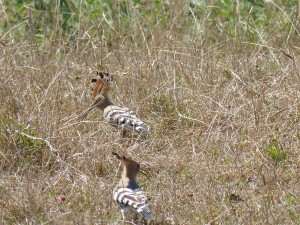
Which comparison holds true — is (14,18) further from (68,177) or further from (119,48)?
(68,177)

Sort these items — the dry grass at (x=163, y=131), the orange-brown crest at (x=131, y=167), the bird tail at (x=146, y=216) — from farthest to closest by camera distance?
the orange-brown crest at (x=131, y=167), the dry grass at (x=163, y=131), the bird tail at (x=146, y=216)

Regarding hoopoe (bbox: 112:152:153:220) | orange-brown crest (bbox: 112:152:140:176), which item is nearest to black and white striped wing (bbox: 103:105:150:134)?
hoopoe (bbox: 112:152:153:220)

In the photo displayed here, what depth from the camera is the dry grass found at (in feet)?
18.7

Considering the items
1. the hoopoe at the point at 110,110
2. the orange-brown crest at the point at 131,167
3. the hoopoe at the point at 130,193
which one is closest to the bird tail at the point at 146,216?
the hoopoe at the point at 130,193

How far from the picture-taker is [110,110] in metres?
7.34

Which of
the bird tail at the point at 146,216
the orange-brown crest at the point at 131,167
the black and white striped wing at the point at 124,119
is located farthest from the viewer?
the black and white striped wing at the point at 124,119

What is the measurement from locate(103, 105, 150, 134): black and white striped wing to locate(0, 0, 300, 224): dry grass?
0.09 metres

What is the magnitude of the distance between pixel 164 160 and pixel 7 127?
3.76 feet

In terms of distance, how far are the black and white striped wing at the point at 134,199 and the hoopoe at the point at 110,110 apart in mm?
1314

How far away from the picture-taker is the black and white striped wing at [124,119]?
6.94 m

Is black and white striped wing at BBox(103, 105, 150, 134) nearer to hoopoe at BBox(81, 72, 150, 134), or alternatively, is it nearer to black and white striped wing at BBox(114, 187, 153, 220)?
hoopoe at BBox(81, 72, 150, 134)

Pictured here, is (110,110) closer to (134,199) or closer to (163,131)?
(163,131)

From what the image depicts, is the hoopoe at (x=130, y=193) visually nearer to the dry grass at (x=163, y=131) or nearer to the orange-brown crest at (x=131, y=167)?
the orange-brown crest at (x=131, y=167)

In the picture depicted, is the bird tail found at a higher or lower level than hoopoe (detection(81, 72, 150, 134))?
higher
